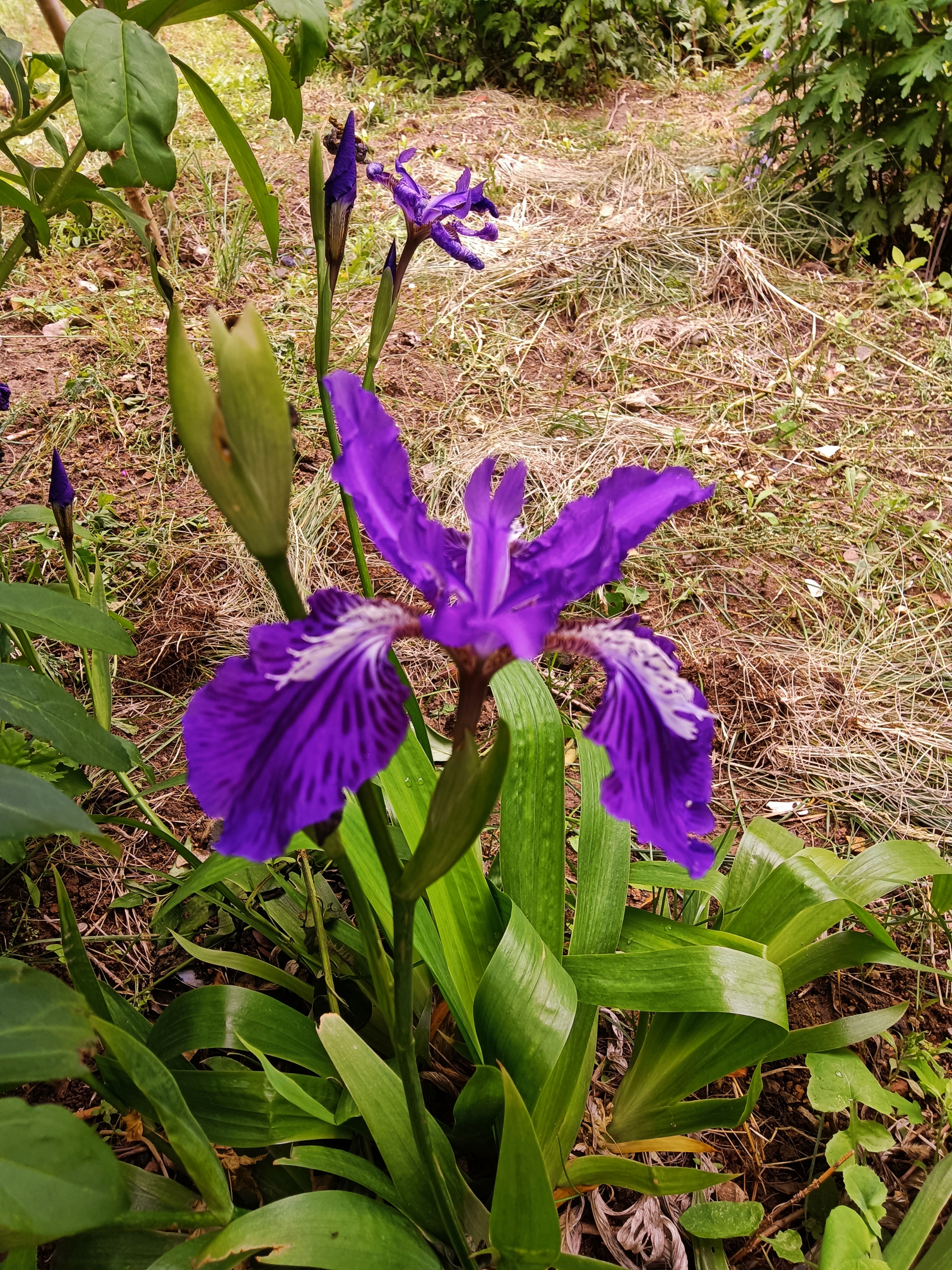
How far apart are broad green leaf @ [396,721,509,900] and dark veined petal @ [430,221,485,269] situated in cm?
119

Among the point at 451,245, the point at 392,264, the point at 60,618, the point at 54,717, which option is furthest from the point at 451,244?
the point at 54,717

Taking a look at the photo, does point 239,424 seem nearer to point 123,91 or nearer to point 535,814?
point 123,91

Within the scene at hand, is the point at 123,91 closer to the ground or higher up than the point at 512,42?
closer to the ground

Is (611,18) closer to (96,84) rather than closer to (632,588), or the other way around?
(632,588)

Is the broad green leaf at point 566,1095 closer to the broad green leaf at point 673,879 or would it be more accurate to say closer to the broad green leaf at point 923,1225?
the broad green leaf at point 673,879

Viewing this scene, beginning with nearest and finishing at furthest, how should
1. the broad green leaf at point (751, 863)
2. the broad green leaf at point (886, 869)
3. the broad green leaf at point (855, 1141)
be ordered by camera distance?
the broad green leaf at point (855, 1141), the broad green leaf at point (886, 869), the broad green leaf at point (751, 863)

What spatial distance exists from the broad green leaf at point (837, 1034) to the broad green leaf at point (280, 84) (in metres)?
1.46

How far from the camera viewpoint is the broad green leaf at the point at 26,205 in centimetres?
106

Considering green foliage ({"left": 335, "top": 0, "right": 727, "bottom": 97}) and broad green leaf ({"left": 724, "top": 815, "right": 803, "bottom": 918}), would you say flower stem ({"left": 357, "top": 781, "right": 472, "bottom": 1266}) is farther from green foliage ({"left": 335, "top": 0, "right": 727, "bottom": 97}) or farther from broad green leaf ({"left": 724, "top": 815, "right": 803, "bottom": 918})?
green foliage ({"left": 335, "top": 0, "right": 727, "bottom": 97})

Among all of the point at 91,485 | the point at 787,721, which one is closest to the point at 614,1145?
the point at 787,721

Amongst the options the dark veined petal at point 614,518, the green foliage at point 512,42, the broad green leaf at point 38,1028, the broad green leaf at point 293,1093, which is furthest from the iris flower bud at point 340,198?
the green foliage at point 512,42

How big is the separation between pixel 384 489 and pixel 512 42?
223 inches

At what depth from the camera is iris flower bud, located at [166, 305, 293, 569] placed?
55cm

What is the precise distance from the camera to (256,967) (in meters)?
1.20
